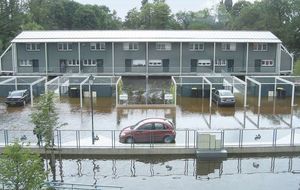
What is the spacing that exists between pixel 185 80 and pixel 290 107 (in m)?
10.1

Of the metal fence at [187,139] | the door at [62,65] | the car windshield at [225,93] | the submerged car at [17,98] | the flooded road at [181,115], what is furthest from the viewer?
the door at [62,65]

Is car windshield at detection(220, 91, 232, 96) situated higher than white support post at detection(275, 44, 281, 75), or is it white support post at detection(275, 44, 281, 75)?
white support post at detection(275, 44, 281, 75)

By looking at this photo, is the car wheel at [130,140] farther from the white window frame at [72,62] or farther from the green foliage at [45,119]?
the white window frame at [72,62]

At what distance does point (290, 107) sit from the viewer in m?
39.7

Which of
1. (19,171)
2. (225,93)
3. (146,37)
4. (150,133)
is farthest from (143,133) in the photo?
(146,37)

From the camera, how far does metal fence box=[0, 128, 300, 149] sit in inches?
1042

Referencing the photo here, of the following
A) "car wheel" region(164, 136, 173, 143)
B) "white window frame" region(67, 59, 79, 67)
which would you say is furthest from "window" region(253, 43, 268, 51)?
"car wheel" region(164, 136, 173, 143)

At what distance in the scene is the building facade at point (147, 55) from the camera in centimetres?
5419

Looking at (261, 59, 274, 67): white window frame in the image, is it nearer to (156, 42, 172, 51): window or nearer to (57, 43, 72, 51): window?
Answer: (156, 42, 172, 51): window

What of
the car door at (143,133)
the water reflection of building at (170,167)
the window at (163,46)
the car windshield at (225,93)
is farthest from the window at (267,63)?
the car door at (143,133)

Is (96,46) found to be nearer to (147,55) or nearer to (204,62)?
(147,55)

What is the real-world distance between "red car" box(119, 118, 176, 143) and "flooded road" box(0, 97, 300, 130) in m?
5.00

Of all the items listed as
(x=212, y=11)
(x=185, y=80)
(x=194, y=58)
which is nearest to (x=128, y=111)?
(x=185, y=80)

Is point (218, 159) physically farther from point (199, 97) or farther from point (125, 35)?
point (125, 35)
